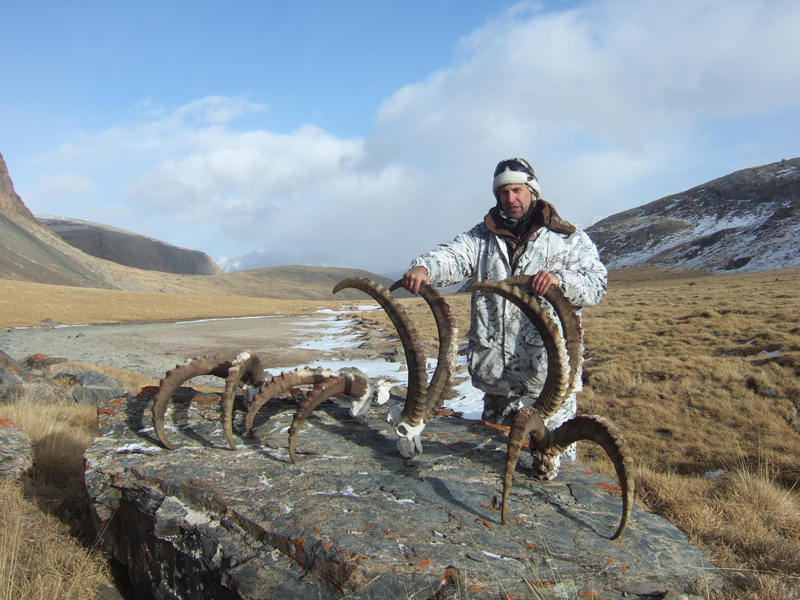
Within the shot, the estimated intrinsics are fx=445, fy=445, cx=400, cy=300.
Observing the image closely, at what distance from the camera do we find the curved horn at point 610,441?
237cm

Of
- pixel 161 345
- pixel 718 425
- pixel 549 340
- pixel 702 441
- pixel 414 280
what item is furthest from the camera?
pixel 161 345

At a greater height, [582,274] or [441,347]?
[582,274]

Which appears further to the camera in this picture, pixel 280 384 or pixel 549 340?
pixel 280 384

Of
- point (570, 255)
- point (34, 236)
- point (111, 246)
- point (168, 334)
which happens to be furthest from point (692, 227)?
point (111, 246)

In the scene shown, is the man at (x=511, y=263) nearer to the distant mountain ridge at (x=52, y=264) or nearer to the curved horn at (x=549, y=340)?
the curved horn at (x=549, y=340)

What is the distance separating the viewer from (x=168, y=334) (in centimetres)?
2859

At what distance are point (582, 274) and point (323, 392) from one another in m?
2.23

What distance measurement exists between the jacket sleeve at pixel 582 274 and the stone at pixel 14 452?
534cm

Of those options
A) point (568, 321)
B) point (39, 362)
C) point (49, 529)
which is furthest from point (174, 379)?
point (39, 362)

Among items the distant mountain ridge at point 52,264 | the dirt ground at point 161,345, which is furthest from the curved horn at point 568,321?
the distant mountain ridge at point 52,264

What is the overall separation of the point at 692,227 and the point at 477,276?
125 metres

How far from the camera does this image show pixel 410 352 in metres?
3.10

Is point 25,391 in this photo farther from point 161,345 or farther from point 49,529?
point 161,345

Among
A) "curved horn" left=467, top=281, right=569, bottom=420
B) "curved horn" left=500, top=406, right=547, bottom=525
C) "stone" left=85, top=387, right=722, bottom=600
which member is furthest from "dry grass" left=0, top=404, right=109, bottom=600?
"curved horn" left=467, top=281, right=569, bottom=420
